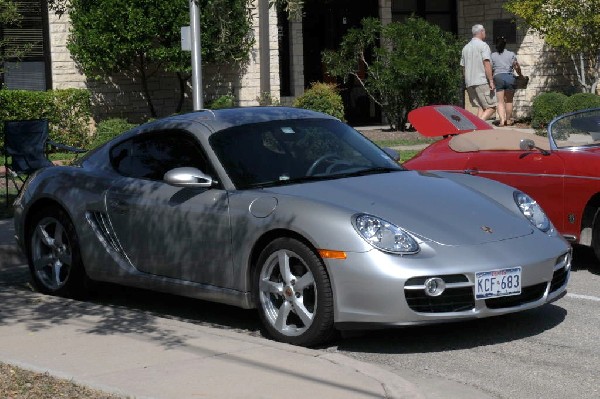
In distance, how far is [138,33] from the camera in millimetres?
19453

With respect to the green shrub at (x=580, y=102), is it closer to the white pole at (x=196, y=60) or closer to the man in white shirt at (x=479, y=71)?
the man in white shirt at (x=479, y=71)

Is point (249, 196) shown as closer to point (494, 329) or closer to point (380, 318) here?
point (380, 318)

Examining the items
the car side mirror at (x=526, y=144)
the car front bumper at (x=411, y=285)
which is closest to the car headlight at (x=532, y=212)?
the car front bumper at (x=411, y=285)

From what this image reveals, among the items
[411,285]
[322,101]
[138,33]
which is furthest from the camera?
[322,101]

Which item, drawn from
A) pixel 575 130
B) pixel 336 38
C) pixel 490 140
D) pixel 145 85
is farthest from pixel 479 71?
pixel 575 130

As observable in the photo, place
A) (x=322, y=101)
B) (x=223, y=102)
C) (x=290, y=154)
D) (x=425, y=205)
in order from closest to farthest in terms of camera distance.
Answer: (x=425, y=205)
(x=290, y=154)
(x=223, y=102)
(x=322, y=101)

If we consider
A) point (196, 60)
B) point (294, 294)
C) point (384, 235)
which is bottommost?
point (294, 294)

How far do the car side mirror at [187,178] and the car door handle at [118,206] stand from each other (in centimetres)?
57

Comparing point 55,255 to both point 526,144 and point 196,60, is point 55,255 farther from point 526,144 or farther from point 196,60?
point 196,60

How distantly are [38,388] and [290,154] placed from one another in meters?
2.66

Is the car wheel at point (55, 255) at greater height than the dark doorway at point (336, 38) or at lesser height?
lesser

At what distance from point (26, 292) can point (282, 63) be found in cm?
1588

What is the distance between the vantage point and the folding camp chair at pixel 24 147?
13.3m

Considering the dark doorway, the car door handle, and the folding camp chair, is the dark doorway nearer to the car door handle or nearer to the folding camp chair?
the folding camp chair
